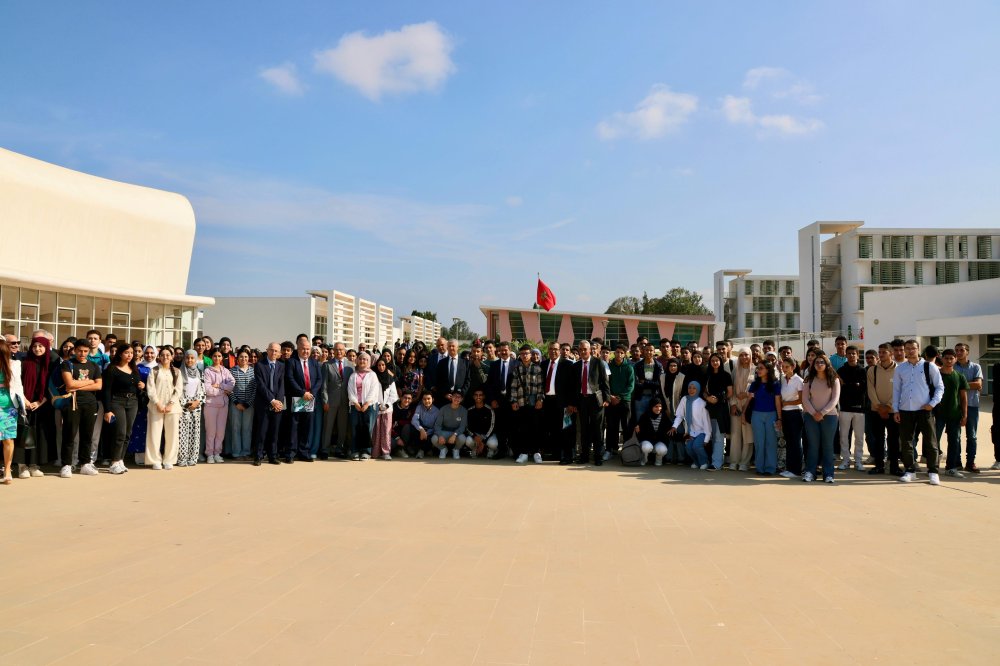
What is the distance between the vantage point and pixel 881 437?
31.5 ft

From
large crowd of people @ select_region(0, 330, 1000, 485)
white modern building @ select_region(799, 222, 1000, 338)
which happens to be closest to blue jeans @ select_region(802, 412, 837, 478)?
large crowd of people @ select_region(0, 330, 1000, 485)

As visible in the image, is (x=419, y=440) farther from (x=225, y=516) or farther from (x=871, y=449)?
(x=871, y=449)

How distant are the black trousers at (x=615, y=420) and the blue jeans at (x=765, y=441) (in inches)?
77.5

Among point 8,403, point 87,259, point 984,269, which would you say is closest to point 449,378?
point 8,403

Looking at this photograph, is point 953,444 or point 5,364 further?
point 953,444

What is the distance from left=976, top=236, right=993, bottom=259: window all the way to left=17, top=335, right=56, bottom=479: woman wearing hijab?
64284 millimetres

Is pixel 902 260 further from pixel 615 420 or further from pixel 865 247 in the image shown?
pixel 615 420

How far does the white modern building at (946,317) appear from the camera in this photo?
32.0 metres

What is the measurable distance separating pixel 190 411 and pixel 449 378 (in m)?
4.15

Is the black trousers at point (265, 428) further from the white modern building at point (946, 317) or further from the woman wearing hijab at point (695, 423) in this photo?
the white modern building at point (946, 317)

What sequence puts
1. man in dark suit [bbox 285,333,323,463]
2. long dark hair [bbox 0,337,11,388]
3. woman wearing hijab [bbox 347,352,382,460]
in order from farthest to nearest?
1. woman wearing hijab [bbox 347,352,382,460]
2. man in dark suit [bbox 285,333,323,463]
3. long dark hair [bbox 0,337,11,388]

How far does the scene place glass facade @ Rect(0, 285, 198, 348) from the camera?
20391mm

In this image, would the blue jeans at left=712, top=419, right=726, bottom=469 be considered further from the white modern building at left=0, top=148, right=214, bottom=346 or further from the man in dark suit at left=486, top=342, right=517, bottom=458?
the white modern building at left=0, top=148, right=214, bottom=346

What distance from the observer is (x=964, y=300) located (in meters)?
35.9
